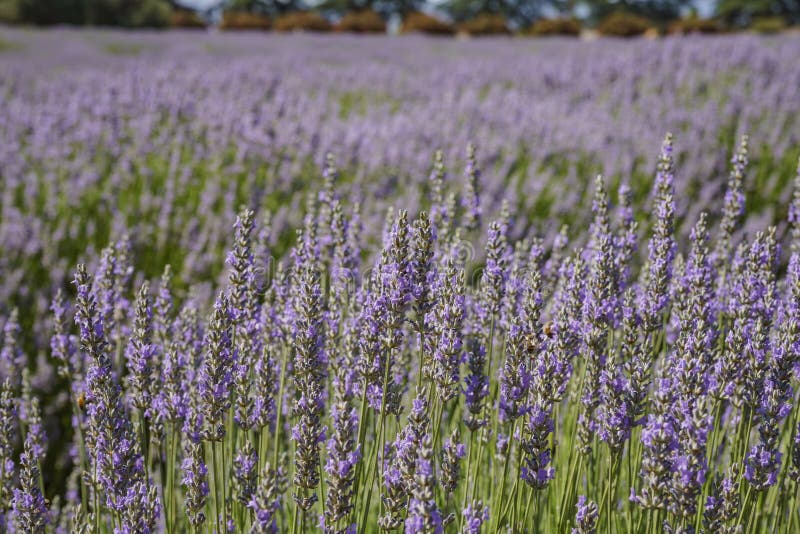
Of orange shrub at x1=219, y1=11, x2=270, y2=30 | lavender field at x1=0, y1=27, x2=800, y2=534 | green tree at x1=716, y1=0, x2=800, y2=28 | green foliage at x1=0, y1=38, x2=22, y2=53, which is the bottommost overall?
lavender field at x1=0, y1=27, x2=800, y2=534

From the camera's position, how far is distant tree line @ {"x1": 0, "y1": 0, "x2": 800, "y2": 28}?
102 feet

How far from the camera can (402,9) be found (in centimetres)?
4722

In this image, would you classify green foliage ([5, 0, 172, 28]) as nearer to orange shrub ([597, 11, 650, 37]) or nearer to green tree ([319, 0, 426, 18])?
green tree ([319, 0, 426, 18])

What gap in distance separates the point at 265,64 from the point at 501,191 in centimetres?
664

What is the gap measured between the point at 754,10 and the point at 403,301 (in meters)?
40.8

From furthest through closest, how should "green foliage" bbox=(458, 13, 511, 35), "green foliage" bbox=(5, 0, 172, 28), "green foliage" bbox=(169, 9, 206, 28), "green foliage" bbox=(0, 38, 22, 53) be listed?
"green foliage" bbox=(169, 9, 206, 28) < "green foliage" bbox=(5, 0, 172, 28) < "green foliage" bbox=(458, 13, 511, 35) < "green foliage" bbox=(0, 38, 22, 53)

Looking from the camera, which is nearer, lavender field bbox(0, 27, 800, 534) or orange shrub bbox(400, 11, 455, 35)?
lavender field bbox(0, 27, 800, 534)

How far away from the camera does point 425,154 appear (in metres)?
5.98

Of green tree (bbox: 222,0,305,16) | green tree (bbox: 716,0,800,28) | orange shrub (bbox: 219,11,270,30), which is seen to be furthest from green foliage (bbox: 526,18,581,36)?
green tree (bbox: 222,0,305,16)

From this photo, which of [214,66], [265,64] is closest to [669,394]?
[214,66]

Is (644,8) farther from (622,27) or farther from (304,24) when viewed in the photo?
(304,24)

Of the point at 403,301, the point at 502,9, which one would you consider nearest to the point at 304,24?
the point at 502,9

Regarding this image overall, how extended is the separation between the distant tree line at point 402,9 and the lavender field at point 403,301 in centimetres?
2362

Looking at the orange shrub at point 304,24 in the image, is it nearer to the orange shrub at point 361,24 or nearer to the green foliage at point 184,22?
the orange shrub at point 361,24
